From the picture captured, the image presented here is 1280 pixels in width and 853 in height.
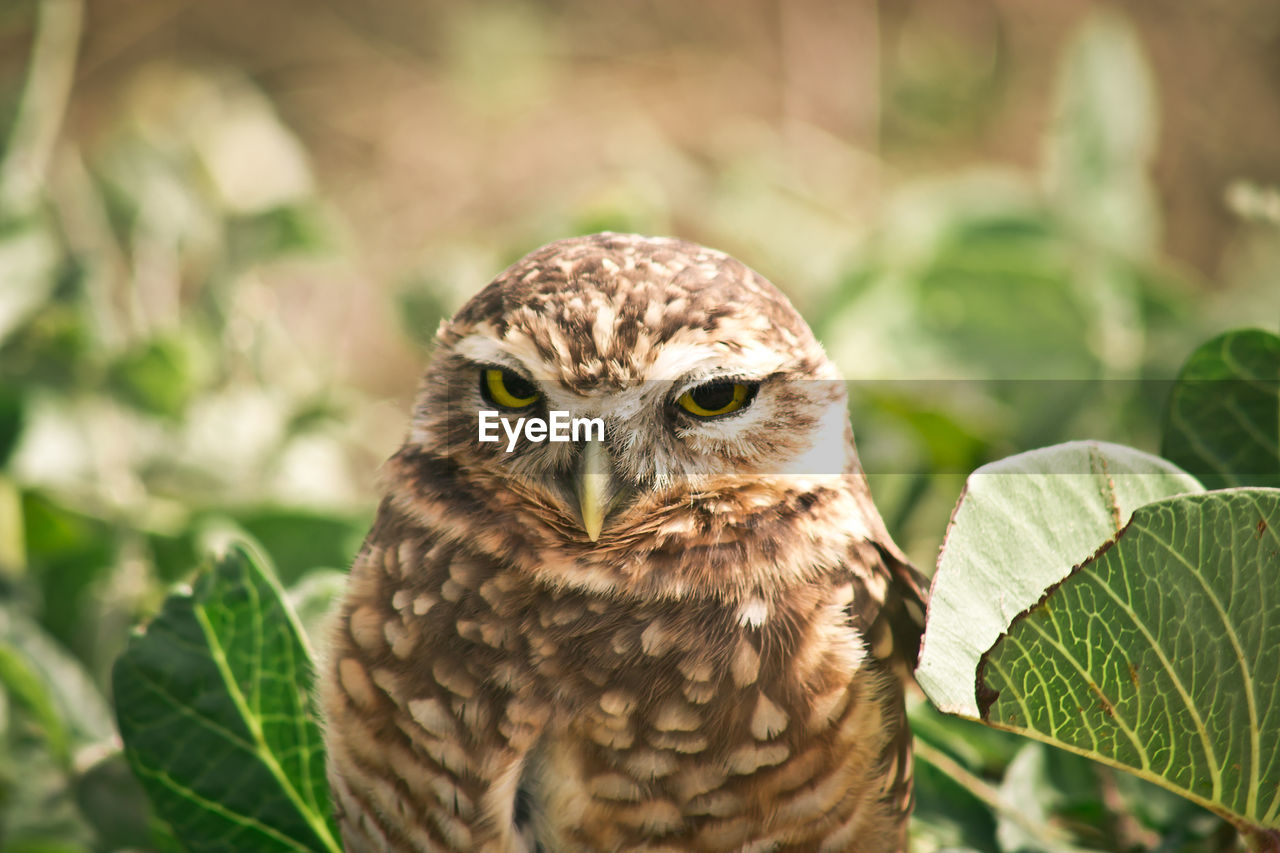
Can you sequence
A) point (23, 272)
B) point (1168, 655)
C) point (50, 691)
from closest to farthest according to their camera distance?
1. point (1168, 655)
2. point (50, 691)
3. point (23, 272)

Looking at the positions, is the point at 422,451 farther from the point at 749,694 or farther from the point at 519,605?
the point at 749,694

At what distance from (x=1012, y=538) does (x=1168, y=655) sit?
5.3 inches

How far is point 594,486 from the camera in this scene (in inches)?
38.5

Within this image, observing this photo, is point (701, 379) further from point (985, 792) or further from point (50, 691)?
point (50, 691)

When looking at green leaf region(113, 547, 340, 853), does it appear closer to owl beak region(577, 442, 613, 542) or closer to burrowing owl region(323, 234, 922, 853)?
burrowing owl region(323, 234, 922, 853)

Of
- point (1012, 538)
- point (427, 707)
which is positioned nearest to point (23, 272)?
point (427, 707)

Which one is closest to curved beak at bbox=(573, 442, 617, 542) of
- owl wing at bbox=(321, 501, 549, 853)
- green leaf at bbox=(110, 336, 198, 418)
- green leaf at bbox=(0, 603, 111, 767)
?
owl wing at bbox=(321, 501, 549, 853)

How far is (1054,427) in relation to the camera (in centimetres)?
157

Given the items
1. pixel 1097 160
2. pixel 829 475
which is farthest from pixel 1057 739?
pixel 1097 160


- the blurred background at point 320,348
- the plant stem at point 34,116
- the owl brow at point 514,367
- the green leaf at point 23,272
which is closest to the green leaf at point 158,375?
the blurred background at point 320,348

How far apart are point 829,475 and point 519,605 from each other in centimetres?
34

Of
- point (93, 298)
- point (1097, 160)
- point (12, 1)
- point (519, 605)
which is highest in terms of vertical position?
point (12, 1)

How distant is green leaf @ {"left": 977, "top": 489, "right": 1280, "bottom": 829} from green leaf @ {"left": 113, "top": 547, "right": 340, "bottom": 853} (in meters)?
0.66

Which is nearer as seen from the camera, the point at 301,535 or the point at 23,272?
the point at 301,535
